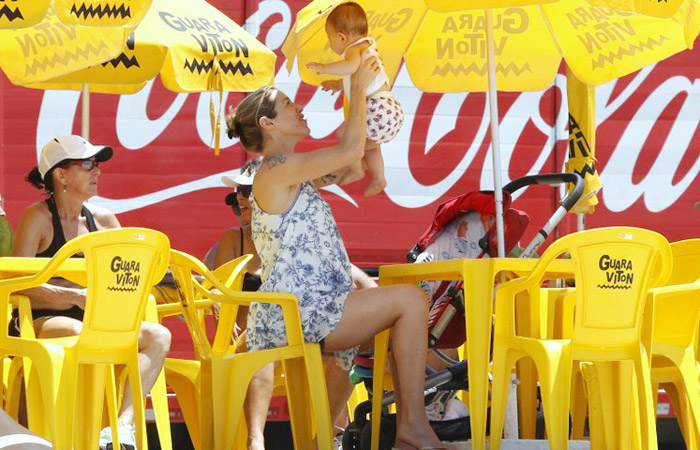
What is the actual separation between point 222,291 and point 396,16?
6.58ft

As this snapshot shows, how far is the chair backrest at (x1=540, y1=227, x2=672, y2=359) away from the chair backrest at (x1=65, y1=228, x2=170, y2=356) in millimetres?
1383

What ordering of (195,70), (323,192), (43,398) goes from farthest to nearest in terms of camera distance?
1. (323,192)
2. (195,70)
3. (43,398)

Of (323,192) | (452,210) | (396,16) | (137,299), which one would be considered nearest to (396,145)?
(323,192)

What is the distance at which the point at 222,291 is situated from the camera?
4641mm

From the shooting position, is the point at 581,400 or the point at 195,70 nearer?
the point at 581,400

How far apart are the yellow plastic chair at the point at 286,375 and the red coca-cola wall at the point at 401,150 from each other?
2.76 m

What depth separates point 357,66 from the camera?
489cm

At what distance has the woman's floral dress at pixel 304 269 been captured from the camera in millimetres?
4754

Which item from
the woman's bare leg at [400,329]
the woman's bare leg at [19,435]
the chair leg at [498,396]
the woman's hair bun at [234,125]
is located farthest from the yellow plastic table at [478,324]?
the woman's bare leg at [19,435]

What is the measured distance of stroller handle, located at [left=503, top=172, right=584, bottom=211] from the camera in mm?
5250

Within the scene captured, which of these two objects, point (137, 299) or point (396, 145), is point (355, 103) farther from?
point (396, 145)

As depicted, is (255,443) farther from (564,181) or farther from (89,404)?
(564,181)

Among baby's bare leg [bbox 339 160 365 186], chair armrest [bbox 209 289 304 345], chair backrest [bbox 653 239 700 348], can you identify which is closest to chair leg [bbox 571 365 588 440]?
chair backrest [bbox 653 239 700 348]

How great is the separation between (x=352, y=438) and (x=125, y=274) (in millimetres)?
1330
